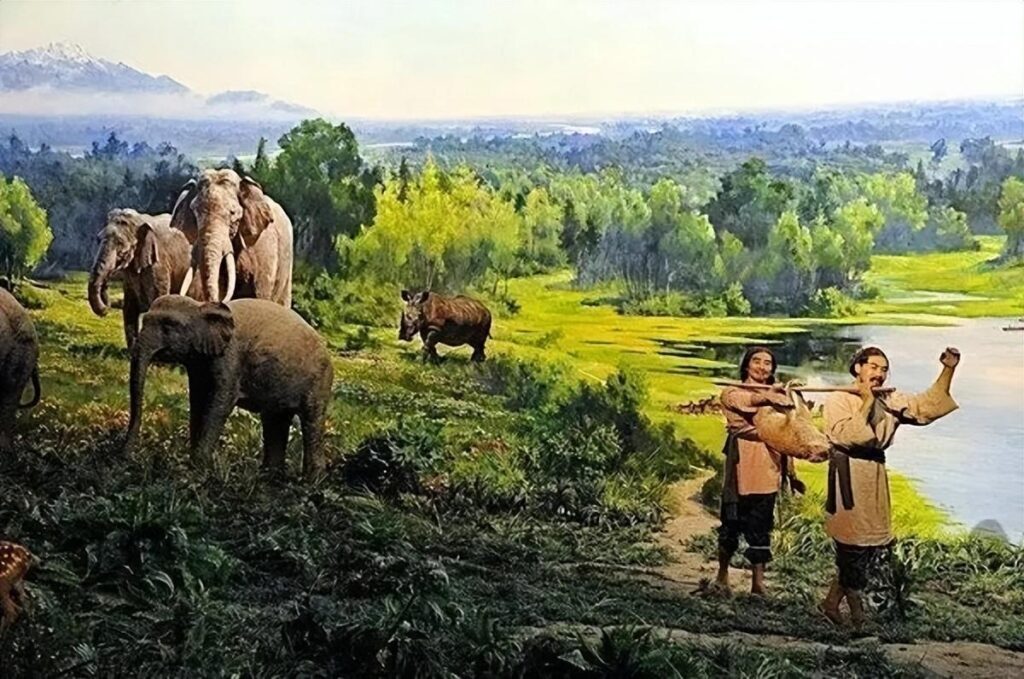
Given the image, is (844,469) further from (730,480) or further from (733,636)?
(733,636)

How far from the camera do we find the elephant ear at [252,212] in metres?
3.99

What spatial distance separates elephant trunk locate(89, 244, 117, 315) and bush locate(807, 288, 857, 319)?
1.79 m

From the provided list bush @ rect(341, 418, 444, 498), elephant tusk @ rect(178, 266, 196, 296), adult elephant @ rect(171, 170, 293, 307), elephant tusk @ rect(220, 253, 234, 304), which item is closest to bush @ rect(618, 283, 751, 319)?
bush @ rect(341, 418, 444, 498)

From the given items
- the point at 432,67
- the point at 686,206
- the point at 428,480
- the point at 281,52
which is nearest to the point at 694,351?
the point at 686,206

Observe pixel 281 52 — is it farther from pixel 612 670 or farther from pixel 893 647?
pixel 893 647

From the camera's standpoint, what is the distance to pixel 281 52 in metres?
3.98

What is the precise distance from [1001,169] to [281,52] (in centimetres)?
181

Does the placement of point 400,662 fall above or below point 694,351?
below

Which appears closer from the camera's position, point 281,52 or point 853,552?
point 853,552

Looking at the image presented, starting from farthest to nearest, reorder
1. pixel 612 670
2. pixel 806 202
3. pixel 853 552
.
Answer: pixel 806 202 < pixel 853 552 < pixel 612 670

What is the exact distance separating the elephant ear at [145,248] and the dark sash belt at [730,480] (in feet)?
5.02

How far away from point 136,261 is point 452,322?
85 centimetres

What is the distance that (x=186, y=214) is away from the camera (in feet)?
13.2

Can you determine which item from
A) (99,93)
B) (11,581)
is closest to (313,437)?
(11,581)
